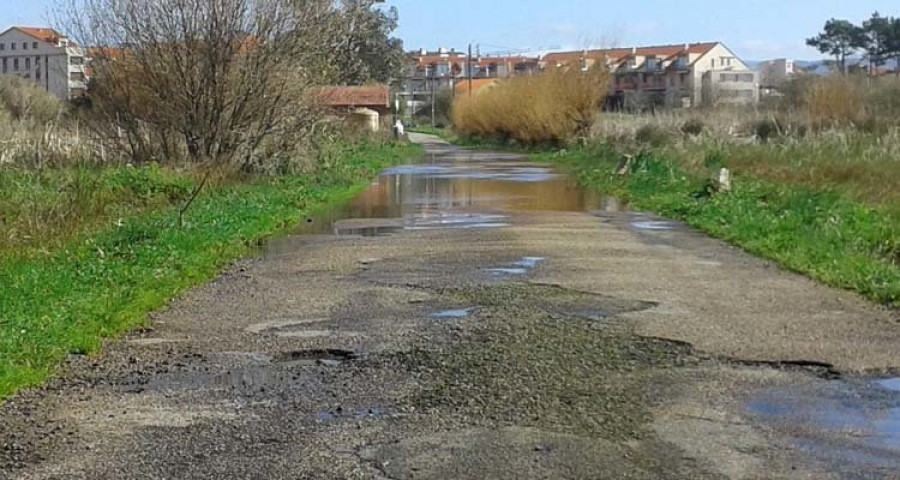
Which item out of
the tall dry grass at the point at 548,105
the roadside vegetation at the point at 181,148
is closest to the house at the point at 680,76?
the tall dry grass at the point at 548,105

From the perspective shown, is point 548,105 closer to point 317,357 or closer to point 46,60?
point 46,60

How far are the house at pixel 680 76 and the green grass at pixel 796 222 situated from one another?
164ft

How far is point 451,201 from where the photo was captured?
24.7 m

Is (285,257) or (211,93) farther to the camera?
(211,93)

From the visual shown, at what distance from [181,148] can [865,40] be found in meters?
73.6

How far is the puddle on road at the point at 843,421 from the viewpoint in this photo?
5980 mm

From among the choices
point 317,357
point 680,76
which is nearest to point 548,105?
point 317,357

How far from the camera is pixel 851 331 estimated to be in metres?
9.56

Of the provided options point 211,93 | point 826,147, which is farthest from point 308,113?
point 826,147

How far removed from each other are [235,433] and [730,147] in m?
26.7

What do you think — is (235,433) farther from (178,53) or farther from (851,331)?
(178,53)

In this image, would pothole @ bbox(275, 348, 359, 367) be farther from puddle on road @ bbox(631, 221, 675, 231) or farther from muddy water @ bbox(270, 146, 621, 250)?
puddle on road @ bbox(631, 221, 675, 231)

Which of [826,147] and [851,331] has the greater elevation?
[826,147]

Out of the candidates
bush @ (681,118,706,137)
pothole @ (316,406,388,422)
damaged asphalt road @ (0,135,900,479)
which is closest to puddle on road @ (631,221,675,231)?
damaged asphalt road @ (0,135,900,479)
